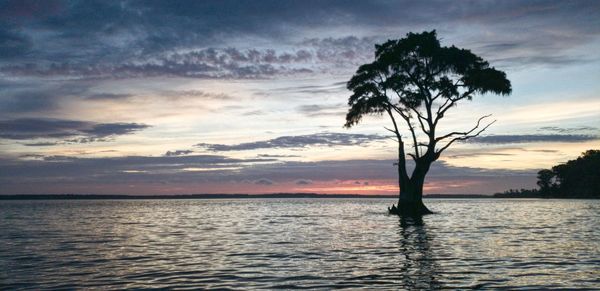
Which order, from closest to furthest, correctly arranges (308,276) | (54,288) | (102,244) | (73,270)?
(54,288)
(308,276)
(73,270)
(102,244)

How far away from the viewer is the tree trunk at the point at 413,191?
4794cm

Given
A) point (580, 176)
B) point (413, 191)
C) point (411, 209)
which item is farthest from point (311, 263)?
point (580, 176)

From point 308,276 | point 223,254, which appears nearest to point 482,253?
point 308,276

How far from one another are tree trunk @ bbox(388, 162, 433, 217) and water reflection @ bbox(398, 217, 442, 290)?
21.7 meters

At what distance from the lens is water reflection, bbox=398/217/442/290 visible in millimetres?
13212

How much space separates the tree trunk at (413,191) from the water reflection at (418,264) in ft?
71.3

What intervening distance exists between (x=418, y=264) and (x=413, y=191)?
108ft

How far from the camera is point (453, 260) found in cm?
1777

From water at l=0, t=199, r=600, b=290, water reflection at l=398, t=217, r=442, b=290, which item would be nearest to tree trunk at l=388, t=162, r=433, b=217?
water at l=0, t=199, r=600, b=290

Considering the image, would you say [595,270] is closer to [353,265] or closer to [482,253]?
[482,253]

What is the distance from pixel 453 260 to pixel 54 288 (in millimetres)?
12945

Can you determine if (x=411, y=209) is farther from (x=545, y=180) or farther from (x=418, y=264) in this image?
(x=545, y=180)

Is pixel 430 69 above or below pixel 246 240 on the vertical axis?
above

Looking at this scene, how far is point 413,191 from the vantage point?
4875 centimetres
